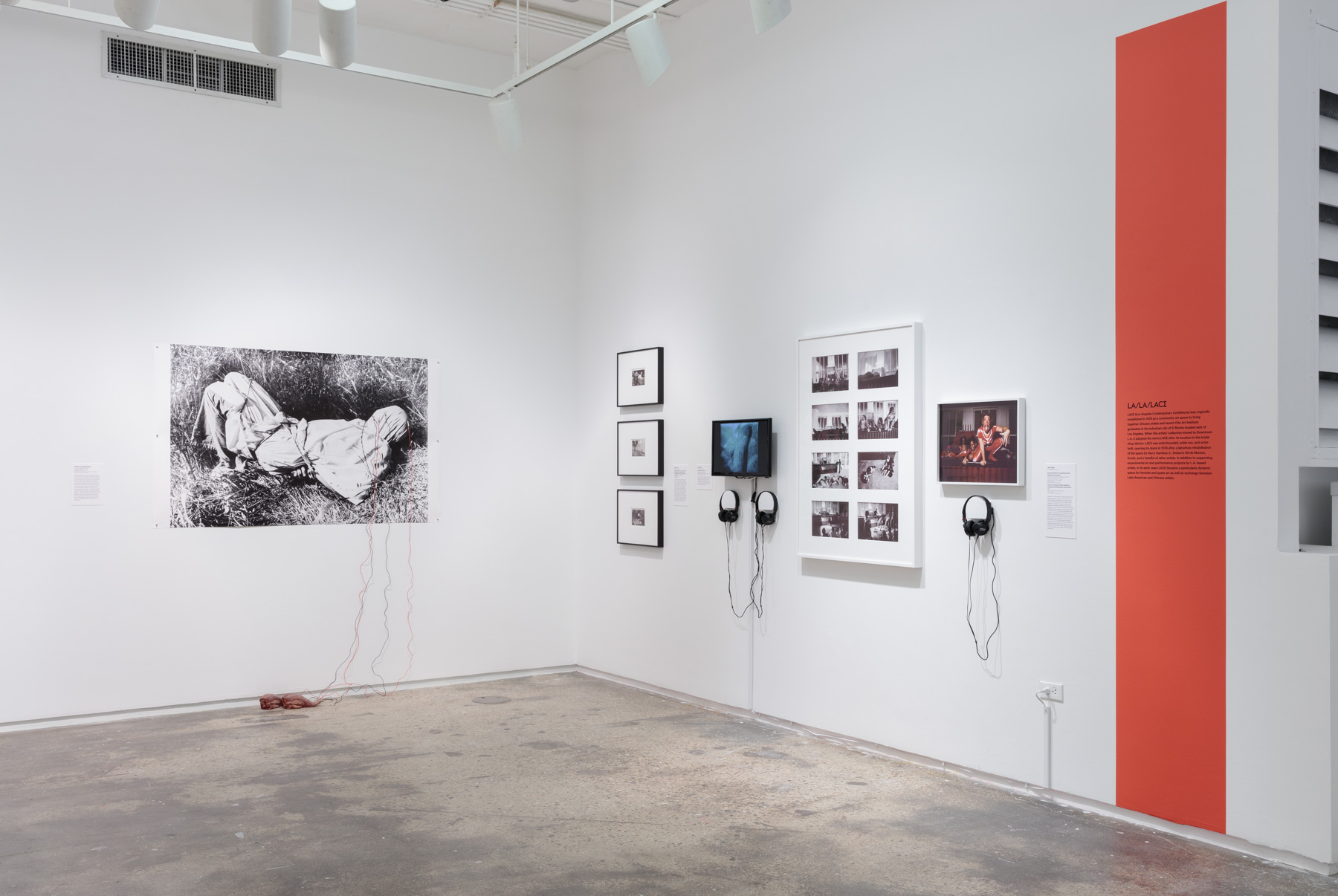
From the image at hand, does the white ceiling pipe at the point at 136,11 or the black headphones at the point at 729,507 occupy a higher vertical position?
the white ceiling pipe at the point at 136,11

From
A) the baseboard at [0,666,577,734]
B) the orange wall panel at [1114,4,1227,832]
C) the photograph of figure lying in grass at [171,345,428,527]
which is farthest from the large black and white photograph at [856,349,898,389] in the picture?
the baseboard at [0,666,577,734]

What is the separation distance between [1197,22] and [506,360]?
4.76m

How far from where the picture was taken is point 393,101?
22.9 feet

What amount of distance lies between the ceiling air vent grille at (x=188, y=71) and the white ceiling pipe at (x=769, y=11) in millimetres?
3642

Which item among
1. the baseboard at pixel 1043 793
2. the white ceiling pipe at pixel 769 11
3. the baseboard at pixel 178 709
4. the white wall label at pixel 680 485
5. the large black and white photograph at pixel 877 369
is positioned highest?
the white ceiling pipe at pixel 769 11

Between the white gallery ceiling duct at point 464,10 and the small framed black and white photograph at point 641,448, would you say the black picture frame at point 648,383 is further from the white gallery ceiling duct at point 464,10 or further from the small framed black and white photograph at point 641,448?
the white gallery ceiling duct at point 464,10

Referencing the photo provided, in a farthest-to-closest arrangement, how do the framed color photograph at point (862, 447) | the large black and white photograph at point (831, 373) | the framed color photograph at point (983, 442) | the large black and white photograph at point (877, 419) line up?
the large black and white photograph at point (831, 373) → the large black and white photograph at point (877, 419) → the framed color photograph at point (862, 447) → the framed color photograph at point (983, 442)

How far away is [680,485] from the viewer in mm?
6652

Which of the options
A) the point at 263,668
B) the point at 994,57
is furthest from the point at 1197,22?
the point at 263,668

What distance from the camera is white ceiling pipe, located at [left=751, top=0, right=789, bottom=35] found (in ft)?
14.2

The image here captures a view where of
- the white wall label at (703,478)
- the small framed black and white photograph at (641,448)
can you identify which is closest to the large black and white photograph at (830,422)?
the white wall label at (703,478)

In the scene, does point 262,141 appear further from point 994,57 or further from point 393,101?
point 994,57

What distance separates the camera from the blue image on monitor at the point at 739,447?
5.93 metres

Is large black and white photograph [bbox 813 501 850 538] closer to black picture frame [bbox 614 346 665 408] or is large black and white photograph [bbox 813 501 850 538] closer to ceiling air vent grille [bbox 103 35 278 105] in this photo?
black picture frame [bbox 614 346 665 408]
